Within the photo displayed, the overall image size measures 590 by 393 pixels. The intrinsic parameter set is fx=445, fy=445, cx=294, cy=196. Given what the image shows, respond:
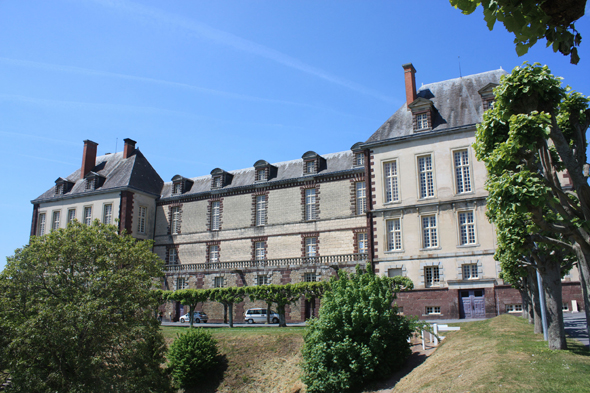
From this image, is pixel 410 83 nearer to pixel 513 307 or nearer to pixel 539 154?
pixel 513 307

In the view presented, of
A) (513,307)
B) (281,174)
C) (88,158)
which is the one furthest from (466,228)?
(88,158)

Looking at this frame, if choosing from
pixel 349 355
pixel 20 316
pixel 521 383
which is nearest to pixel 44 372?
pixel 20 316

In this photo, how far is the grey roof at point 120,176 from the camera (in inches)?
1593

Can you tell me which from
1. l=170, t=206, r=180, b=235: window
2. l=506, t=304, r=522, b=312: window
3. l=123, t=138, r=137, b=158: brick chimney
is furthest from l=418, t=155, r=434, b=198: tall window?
l=123, t=138, r=137, b=158: brick chimney

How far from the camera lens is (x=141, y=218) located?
40.9 m

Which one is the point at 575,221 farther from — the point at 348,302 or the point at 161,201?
the point at 161,201

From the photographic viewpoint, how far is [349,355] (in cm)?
1562

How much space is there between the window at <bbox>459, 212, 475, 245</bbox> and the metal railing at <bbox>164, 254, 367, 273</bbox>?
21.6 feet

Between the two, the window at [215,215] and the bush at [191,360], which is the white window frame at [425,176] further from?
the window at [215,215]

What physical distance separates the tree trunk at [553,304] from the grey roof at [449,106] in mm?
16590

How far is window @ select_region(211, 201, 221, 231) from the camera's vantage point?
39.2m

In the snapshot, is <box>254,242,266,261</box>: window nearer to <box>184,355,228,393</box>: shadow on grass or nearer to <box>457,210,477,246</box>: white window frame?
<box>184,355,228,393</box>: shadow on grass

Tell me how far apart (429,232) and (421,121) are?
713cm

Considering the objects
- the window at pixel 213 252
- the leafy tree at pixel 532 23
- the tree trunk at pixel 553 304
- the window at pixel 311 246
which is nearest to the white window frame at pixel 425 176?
the window at pixel 311 246
